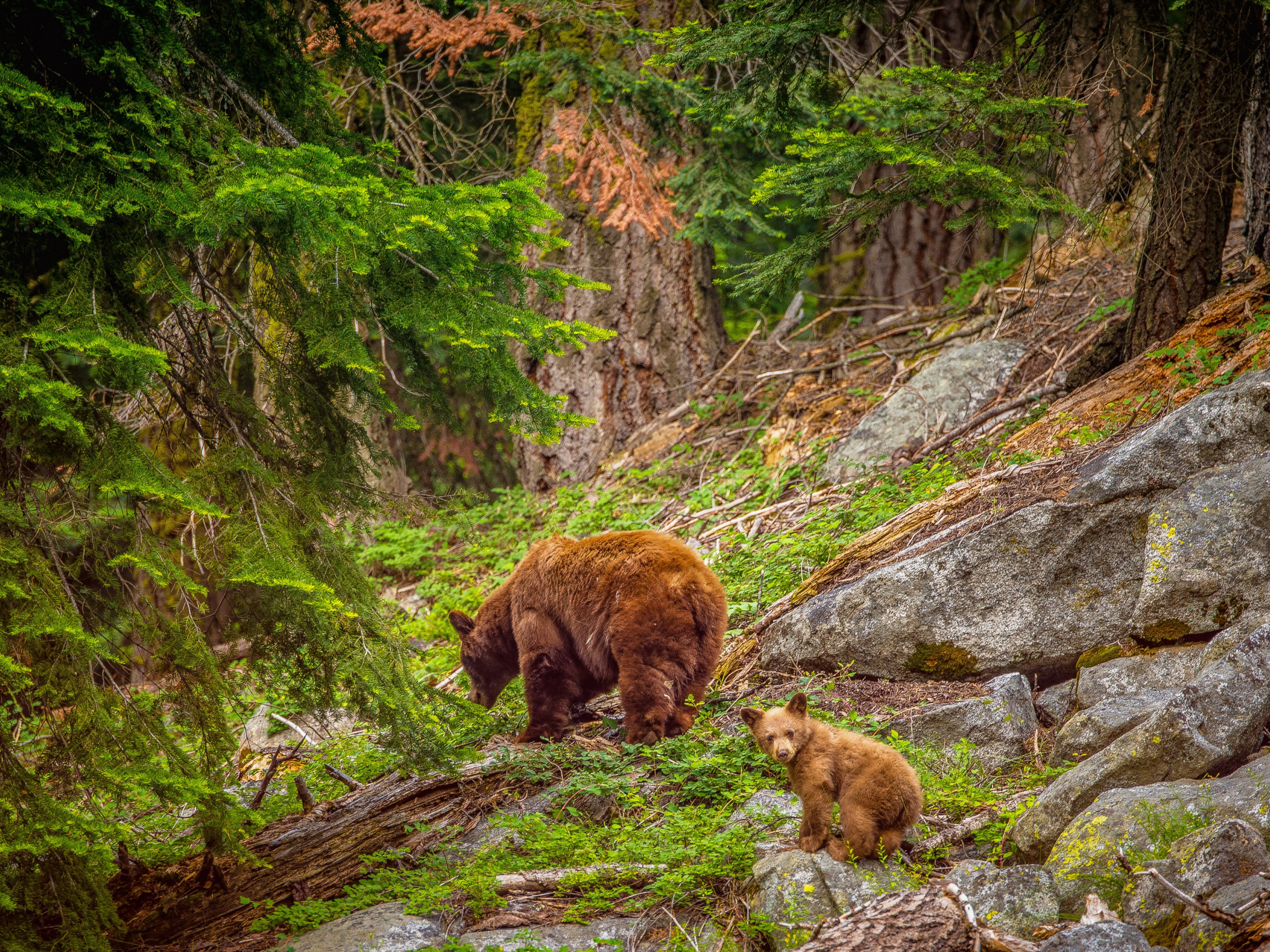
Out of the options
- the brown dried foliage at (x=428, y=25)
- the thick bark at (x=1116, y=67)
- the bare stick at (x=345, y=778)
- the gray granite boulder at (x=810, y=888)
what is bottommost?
the bare stick at (x=345, y=778)

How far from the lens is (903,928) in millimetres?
3107

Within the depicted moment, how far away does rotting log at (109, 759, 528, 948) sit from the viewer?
14.6ft

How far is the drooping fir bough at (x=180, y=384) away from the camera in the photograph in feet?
11.9

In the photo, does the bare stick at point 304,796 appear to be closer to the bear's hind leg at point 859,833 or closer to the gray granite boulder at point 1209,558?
the bear's hind leg at point 859,833

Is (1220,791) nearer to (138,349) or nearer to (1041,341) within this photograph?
(138,349)

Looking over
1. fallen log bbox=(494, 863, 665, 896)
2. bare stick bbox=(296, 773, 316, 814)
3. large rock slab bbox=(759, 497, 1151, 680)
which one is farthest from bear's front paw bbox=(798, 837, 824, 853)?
bare stick bbox=(296, 773, 316, 814)

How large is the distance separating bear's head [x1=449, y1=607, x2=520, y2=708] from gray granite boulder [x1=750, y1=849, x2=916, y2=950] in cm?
331

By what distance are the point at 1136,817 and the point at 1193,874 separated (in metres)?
0.37

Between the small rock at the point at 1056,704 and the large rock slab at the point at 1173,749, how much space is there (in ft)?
3.96

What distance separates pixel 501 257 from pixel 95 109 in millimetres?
2126

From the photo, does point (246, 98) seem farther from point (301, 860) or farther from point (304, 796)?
point (301, 860)

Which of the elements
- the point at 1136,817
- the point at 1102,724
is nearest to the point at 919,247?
the point at 1102,724

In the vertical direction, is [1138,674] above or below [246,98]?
below

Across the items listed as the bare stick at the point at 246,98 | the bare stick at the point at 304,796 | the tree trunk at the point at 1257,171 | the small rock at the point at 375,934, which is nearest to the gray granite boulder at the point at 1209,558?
the tree trunk at the point at 1257,171
